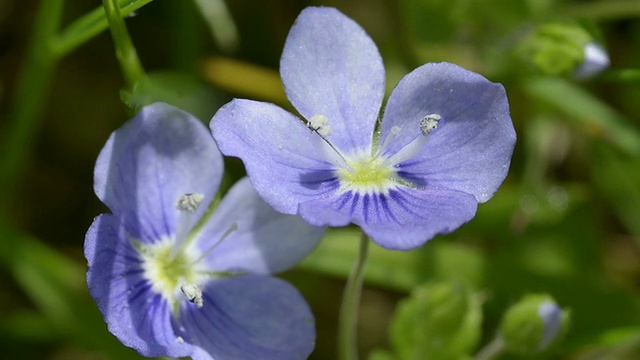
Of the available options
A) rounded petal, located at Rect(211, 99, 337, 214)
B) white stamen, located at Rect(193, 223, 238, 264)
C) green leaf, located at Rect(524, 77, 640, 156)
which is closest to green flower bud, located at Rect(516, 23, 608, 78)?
green leaf, located at Rect(524, 77, 640, 156)

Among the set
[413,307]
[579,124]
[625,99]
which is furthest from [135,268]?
[625,99]

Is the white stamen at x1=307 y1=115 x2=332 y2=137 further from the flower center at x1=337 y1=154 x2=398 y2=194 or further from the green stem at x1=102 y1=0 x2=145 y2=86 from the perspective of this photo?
the green stem at x1=102 y1=0 x2=145 y2=86

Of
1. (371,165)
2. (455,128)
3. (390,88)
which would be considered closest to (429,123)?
(455,128)

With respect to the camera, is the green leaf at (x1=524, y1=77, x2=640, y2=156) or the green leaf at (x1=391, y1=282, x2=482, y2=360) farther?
the green leaf at (x1=524, y1=77, x2=640, y2=156)

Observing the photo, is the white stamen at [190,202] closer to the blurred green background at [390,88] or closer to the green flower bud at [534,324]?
the blurred green background at [390,88]

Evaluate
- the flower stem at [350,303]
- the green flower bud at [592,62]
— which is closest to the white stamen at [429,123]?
the flower stem at [350,303]

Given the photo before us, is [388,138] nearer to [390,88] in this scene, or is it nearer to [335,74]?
[335,74]

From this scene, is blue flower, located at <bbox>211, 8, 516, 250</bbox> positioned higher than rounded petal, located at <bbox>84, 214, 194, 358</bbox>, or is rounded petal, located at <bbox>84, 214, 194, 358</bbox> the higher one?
blue flower, located at <bbox>211, 8, 516, 250</bbox>

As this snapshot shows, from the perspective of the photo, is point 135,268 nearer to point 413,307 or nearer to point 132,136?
point 132,136
